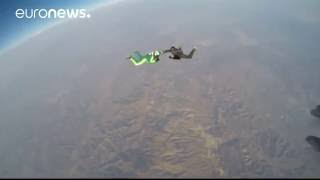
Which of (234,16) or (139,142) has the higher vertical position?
(234,16)

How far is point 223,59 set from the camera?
142ft

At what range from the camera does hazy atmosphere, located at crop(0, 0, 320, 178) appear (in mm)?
37688

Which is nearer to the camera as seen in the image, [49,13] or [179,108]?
[49,13]

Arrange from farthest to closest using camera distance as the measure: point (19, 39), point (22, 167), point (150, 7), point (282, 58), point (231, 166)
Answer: point (282, 58) → point (231, 166) → point (22, 167) → point (150, 7) → point (19, 39)

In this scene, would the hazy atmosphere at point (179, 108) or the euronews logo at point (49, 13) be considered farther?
the hazy atmosphere at point (179, 108)

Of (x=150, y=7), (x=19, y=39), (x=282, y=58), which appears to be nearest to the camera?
(x=19, y=39)

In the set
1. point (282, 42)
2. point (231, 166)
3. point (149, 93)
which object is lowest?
point (231, 166)

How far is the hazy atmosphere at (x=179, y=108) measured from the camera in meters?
37.7

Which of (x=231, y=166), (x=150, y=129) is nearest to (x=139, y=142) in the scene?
(x=150, y=129)

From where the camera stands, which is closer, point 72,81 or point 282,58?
point 72,81

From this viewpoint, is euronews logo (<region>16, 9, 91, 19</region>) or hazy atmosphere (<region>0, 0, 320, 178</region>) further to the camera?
hazy atmosphere (<region>0, 0, 320, 178</region>)

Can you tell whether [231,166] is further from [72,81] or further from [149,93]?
[72,81]

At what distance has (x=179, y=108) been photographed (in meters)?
44.7

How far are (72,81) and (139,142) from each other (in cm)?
1013
